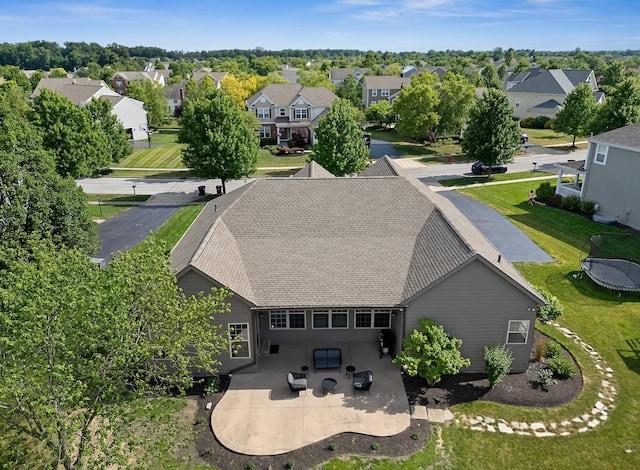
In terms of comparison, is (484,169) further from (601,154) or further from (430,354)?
→ (430,354)

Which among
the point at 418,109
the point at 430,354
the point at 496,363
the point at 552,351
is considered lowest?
the point at 552,351

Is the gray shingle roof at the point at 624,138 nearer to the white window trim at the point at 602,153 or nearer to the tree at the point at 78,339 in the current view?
the white window trim at the point at 602,153

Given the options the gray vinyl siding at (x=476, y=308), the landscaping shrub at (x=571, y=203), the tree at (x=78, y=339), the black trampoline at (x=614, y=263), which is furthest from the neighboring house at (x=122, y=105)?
the black trampoline at (x=614, y=263)

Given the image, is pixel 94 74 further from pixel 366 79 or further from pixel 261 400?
pixel 261 400

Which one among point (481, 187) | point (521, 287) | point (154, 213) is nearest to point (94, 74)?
point (154, 213)

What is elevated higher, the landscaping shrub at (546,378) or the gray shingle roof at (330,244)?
the gray shingle roof at (330,244)

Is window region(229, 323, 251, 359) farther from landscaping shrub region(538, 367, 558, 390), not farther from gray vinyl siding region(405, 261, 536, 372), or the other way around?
landscaping shrub region(538, 367, 558, 390)

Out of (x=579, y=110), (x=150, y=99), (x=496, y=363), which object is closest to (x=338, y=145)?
(x=496, y=363)
